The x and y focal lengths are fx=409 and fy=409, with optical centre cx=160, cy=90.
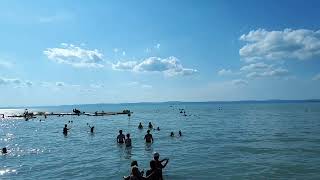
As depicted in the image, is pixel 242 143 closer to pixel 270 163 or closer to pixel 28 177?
pixel 270 163

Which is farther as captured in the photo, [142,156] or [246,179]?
[142,156]

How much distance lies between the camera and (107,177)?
27609 millimetres

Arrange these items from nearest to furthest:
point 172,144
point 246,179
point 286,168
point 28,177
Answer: point 246,179, point 28,177, point 286,168, point 172,144

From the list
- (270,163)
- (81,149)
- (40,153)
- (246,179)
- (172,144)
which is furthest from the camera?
(172,144)

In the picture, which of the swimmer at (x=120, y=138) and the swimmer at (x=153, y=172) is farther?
the swimmer at (x=120, y=138)

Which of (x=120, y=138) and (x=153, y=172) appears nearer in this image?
(x=153, y=172)

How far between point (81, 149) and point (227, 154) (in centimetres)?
1545

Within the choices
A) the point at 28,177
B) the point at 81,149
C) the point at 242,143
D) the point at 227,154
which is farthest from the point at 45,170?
the point at 242,143

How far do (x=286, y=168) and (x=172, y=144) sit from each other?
17939 millimetres

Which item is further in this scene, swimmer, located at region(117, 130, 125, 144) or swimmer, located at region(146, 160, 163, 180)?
swimmer, located at region(117, 130, 125, 144)

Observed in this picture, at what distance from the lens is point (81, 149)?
4288 centimetres

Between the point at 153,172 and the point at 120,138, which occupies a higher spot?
the point at 153,172

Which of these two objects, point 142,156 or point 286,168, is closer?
point 286,168

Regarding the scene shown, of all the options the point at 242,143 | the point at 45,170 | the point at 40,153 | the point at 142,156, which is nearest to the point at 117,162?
the point at 142,156
